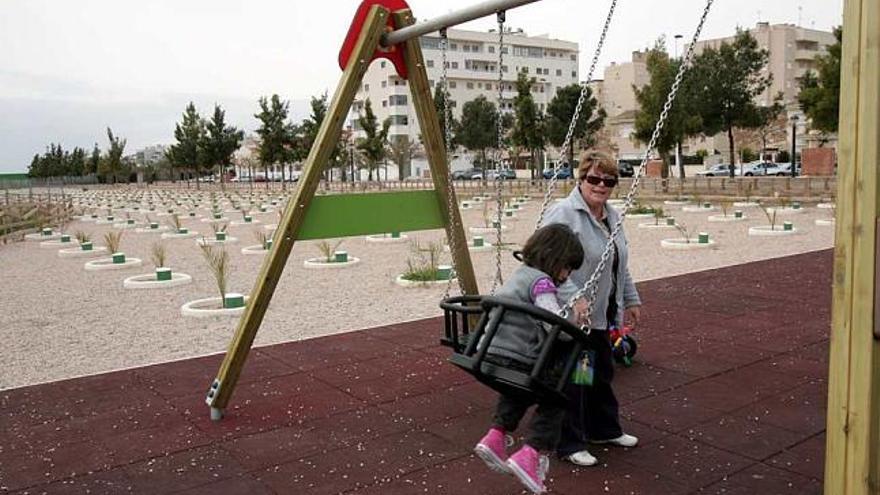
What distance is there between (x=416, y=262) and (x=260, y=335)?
18.3ft

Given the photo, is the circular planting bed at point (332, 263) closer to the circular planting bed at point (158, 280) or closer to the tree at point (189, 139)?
the circular planting bed at point (158, 280)

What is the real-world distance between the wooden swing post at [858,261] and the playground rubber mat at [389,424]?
1.33 metres

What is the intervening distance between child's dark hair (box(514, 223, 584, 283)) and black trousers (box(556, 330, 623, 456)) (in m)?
0.72

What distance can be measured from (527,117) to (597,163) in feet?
122

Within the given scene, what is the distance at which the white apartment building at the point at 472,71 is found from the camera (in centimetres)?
8912

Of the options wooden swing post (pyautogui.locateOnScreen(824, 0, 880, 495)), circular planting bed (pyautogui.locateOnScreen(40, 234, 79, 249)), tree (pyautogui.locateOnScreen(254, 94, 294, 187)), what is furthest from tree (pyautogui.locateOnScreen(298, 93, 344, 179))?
wooden swing post (pyautogui.locateOnScreen(824, 0, 880, 495))

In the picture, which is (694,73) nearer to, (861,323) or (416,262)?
(416,262)

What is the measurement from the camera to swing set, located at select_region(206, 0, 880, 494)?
2.04 metres

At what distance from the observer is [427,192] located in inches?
204

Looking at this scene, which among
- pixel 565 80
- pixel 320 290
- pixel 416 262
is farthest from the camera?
pixel 565 80

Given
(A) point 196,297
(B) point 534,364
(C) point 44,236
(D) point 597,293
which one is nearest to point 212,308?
(A) point 196,297

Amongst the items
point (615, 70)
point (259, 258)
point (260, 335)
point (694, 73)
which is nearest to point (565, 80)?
point (615, 70)

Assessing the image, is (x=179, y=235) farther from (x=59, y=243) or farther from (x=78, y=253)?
(x=78, y=253)

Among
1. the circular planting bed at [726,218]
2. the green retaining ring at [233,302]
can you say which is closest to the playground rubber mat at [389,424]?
the green retaining ring at [233,302]
